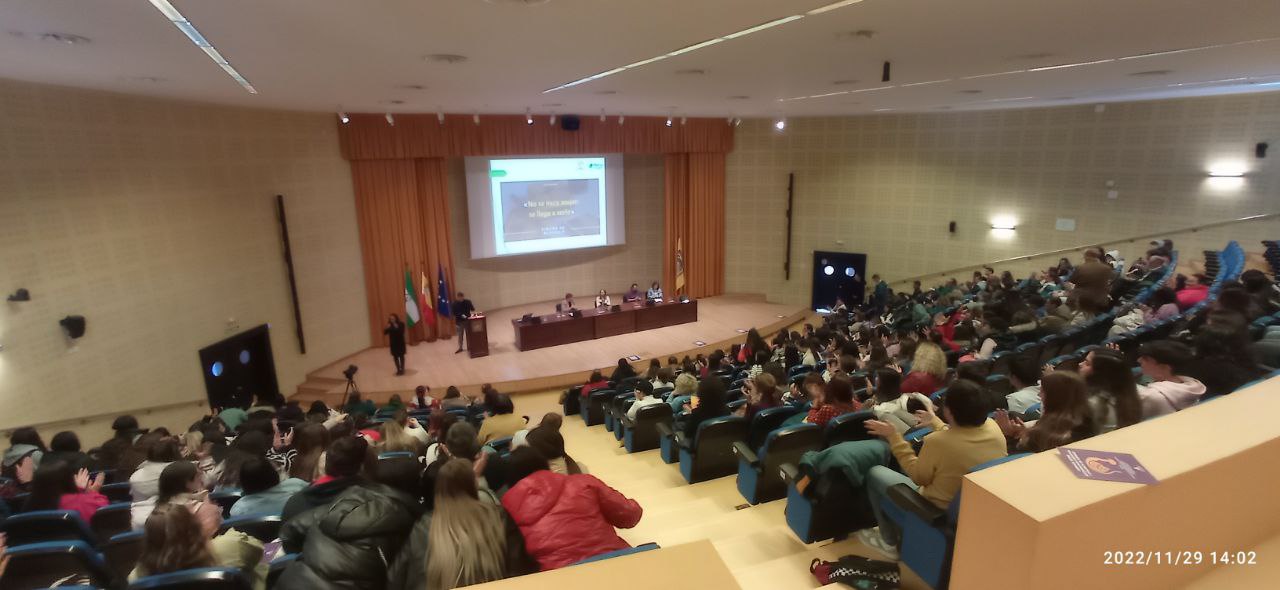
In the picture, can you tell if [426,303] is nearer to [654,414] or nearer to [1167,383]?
[654,414]

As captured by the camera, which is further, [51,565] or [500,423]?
[500,423]

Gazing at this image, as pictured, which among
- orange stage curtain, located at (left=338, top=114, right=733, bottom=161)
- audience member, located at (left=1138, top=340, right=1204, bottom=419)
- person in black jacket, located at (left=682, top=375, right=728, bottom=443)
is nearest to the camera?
audience member, located at (left=1138, top=340, right=1204, bottom=419)

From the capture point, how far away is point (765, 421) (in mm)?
4484

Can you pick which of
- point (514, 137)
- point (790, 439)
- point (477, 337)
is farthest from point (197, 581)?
point (514, 137)

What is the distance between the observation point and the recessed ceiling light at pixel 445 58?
495 cm

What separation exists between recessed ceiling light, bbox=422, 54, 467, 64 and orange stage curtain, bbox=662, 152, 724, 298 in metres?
10.1

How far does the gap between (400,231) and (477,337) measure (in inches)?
108

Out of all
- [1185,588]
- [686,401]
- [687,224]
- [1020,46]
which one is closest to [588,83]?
[686,401]

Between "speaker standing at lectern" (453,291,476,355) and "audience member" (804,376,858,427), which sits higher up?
"audience member" (804,376,858,427)

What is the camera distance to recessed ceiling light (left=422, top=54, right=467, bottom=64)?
495cm

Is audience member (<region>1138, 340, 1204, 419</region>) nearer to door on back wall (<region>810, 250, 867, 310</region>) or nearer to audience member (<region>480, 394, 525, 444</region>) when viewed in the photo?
audience member (<region>480, 394, 525, 444</region>)

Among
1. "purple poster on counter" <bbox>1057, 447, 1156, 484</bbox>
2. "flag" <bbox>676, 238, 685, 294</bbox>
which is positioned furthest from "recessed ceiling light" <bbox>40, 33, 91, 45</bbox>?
"flag" <bbox>676, 238, 685, 294</bbox>

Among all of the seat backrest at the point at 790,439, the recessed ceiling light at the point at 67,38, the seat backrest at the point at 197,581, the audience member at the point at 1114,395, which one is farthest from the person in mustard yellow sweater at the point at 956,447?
the recessed ceiling light at the point at 67,38

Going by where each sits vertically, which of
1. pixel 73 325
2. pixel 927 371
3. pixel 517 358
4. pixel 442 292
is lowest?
pixel 517 358
